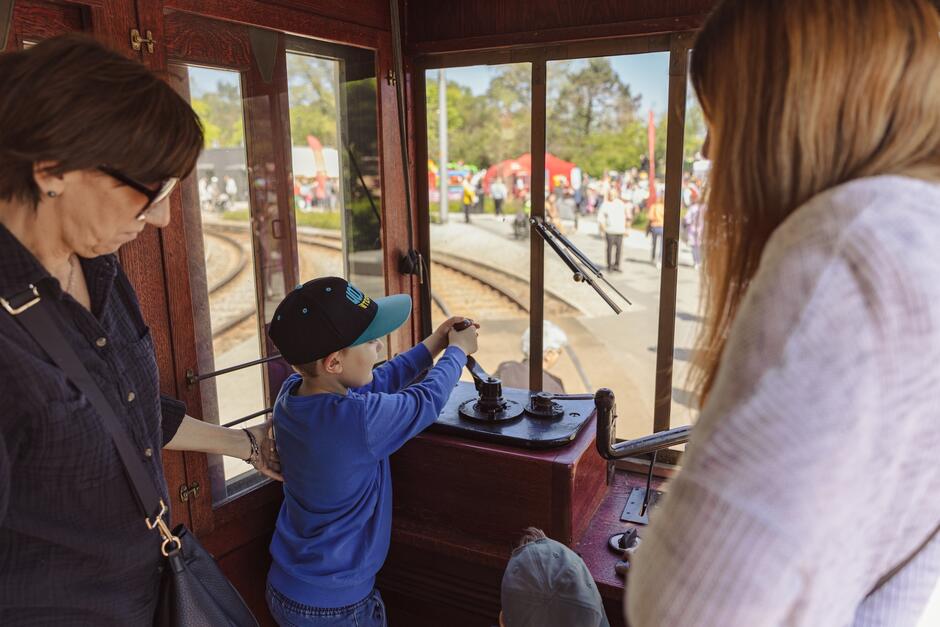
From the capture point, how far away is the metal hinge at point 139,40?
149cm

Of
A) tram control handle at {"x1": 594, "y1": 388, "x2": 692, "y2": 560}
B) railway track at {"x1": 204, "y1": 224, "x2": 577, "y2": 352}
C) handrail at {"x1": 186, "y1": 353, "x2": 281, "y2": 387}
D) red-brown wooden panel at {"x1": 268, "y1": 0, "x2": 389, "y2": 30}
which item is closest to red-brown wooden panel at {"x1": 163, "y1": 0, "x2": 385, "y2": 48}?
red-brown wooden panel at {"x1": 268, "y1": 0, "x2": 389, "y2": 30}

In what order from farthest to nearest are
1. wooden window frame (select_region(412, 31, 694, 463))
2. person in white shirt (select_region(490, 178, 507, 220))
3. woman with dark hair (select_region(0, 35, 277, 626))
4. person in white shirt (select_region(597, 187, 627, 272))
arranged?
person in white shirt (select_region(597, 187, 627, 272)), person in white shirt (select_region(490, 178, 507, 220)), wooden window frame (select_region(412, 31, 694, 463)), woman with dark hair (select_region(0, 35, 277, 626))

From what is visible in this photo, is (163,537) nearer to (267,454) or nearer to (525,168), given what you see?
(267,454)

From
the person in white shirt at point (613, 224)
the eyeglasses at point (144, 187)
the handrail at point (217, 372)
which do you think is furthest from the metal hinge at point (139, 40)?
the person in white shirt at point (613, 224)

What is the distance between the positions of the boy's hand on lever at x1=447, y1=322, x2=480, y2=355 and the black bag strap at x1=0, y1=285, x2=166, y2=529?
0.84 meters

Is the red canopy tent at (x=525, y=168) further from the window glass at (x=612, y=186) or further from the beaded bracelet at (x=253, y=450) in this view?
the beaded bracelet at (x=253, y=450)

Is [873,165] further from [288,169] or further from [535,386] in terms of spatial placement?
[535,386]

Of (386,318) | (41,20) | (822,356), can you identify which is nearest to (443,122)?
(386,318)

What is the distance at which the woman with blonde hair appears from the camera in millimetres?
458

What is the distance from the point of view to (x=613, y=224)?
4.05m

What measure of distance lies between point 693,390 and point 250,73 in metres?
1.55

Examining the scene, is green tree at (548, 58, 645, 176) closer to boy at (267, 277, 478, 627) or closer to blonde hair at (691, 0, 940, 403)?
boy at (267, 277, 478, 627)

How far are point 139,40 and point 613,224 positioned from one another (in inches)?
118

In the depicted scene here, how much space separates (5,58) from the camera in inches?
36.1
